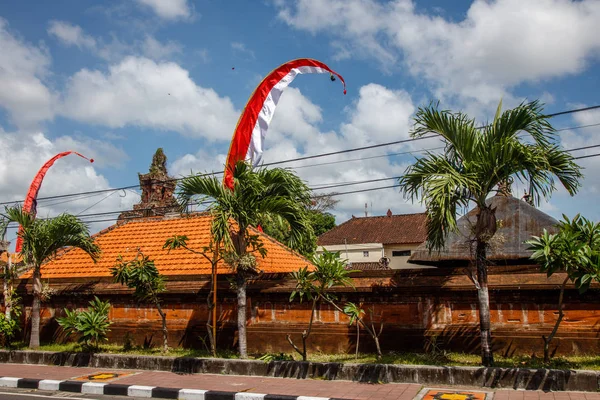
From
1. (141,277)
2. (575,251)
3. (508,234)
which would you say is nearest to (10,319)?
(141,277)

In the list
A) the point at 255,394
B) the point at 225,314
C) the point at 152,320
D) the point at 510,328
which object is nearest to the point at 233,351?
the point at 225,314

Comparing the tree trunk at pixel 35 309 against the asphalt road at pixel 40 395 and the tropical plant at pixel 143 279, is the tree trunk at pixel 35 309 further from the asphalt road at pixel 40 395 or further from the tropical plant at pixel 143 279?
the asphalt road at pixel 40 395

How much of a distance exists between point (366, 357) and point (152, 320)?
5.21 meters

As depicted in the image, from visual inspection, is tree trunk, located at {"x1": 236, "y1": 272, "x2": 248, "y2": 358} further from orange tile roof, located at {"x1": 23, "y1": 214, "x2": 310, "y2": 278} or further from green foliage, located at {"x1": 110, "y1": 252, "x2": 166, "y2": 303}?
orange tile roof, located at {"x1": 23, "y1": 214, "x2": 310, "y2": 278}

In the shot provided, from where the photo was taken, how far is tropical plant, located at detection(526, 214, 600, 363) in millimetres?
7633

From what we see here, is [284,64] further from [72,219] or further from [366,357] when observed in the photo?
[366,357]

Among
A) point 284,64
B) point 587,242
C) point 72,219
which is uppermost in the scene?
point 284,64

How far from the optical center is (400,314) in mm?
10203

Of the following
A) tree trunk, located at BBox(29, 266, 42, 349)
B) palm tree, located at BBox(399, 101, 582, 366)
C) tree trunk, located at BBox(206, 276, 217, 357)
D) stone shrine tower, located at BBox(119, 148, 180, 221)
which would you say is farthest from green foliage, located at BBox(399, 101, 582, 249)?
stone shrine tower, located at BBox(119, 148, 180, 221)

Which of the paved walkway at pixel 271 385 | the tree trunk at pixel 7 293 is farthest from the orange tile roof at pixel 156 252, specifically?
the paved walkway at pixel 271 385

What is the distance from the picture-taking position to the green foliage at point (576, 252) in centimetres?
763

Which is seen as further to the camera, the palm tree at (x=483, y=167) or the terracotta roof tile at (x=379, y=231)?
the terracotta roof tile at (x=379, y=231)

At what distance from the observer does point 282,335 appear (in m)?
11.0

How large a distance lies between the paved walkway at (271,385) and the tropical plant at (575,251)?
162cm
